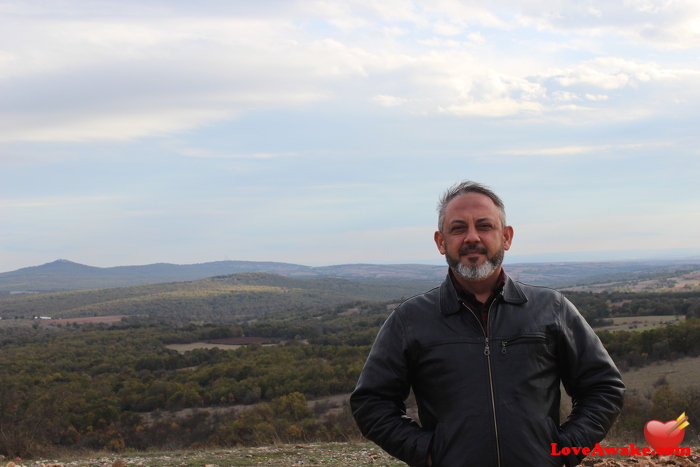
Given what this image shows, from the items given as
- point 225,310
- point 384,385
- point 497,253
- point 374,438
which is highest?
point 497,253

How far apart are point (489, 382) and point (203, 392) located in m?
22.3

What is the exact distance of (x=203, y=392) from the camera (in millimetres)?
22641

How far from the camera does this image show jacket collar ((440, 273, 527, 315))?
7.73ft

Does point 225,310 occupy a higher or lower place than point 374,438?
lower

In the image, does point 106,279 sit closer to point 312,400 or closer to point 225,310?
point 225,310

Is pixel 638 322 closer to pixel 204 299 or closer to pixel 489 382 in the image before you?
pixel 489 382

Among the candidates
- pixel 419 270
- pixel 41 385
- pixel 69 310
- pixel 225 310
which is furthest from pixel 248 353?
pixel 419 270

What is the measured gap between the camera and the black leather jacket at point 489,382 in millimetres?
2205

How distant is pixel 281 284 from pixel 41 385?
320ft

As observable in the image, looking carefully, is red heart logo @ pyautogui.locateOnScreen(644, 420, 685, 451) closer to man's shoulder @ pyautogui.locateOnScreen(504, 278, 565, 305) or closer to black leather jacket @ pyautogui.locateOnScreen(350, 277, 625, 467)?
black leather jacket @ pyautogui.locateOnScreen(350, 277, 625, 467)

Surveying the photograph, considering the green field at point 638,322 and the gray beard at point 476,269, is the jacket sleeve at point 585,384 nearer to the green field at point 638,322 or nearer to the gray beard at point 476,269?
the gray beard at point 476,269

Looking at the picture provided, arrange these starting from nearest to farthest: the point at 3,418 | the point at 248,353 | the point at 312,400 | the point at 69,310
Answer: the point at 3,418 → the point at 312,400 → the point at 248,353 → the point at 69,310

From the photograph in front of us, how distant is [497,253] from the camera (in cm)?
252

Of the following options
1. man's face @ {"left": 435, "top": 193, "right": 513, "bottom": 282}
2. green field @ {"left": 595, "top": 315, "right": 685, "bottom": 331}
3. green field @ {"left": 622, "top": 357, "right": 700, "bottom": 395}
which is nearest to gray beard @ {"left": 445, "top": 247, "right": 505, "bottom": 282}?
man's face @ {"left": 435, "top": 193, "right": 513, "bottom": 282}
